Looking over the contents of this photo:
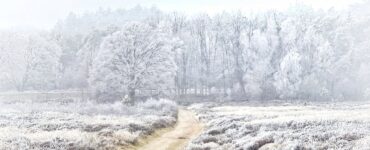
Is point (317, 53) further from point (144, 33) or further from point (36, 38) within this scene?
point (36, 38)

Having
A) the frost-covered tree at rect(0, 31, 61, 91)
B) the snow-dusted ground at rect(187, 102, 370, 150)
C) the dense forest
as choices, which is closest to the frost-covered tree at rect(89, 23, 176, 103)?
the dense forest

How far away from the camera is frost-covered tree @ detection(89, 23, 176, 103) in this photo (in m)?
71.1

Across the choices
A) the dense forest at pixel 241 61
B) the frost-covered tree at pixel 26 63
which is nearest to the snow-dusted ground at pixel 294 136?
the dense forest at pixel 241 61

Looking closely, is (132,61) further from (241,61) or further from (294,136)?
(294,136)

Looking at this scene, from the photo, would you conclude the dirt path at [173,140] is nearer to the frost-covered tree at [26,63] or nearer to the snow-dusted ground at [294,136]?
the snow-dusted ground at [294,136]

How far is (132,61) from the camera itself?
2808 inches

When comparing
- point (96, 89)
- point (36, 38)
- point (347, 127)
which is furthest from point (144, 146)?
point (36, 38)

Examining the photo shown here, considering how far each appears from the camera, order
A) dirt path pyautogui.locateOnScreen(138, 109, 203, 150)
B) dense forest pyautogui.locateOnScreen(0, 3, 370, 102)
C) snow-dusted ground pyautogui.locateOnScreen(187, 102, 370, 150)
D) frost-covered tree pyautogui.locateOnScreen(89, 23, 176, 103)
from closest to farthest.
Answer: snow-dusted ground pyautogui.locateOnScreen(187, 102, 370, 150)
dirt path pyautogui.locateOnScreen(138, 109, 203, 150)
frost-covered tree pyautogui.locateOnScreen(89, 23, 176, 103)
dense forest pyautogui.locateOnScreen(0, 3, 370, 102)

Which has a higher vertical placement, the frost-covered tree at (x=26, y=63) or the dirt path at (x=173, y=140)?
the frost-covered tree at (x=26, y=63)

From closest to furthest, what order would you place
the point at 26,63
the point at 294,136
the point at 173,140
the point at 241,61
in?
the point at 294,136, the point at 173,140, the point at 26,63, the point at 241,61

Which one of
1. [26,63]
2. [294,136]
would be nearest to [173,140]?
[294,136]

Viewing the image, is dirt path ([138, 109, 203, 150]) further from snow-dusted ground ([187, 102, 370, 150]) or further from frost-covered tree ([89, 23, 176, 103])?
frost-covered tree ([89, 23, 176, 103])

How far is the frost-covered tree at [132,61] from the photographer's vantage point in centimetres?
7106

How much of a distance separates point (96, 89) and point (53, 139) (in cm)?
5252
